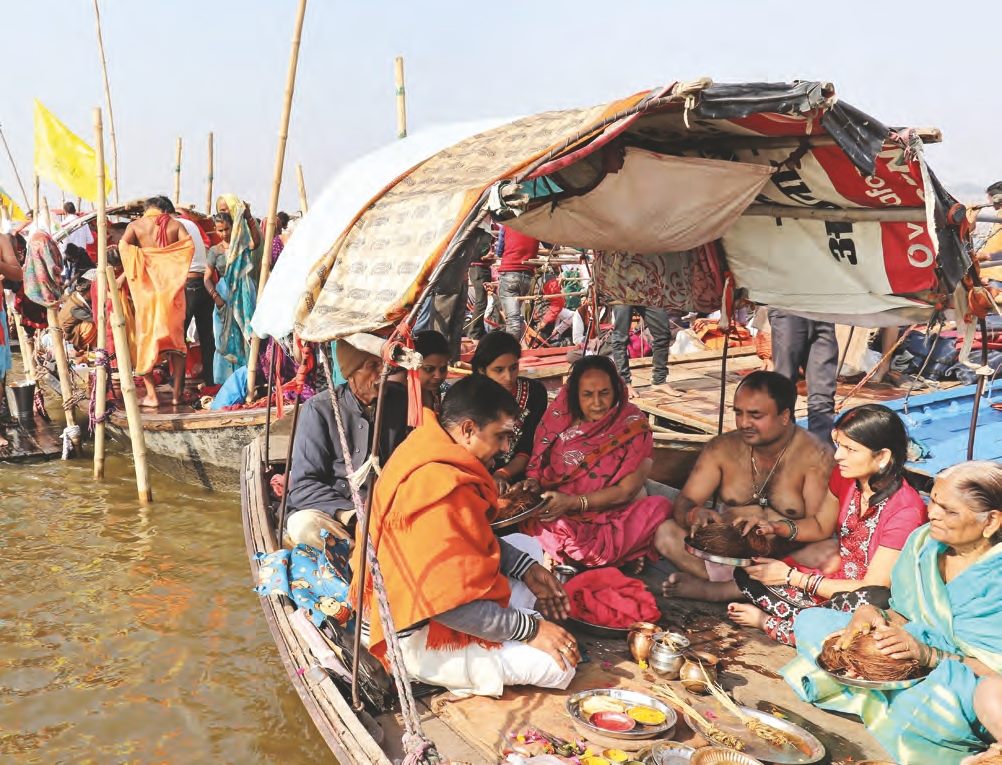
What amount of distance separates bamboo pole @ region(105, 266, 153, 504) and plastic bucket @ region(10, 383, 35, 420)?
7.74 ft

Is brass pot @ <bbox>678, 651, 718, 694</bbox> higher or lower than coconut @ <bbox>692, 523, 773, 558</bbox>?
lower

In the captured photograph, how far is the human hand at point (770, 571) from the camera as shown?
11.9 ft

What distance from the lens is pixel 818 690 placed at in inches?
121

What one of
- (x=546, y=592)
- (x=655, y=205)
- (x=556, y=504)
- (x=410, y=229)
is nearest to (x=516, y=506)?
(x=556, y=504)

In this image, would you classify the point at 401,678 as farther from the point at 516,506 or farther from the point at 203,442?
the point at 203,442

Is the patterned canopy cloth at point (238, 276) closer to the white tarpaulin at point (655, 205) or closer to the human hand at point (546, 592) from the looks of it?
the white tarpaulin at point (655, 205)

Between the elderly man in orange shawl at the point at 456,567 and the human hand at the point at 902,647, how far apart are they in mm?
1063

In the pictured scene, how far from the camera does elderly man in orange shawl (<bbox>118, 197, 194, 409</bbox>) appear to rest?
840 cm

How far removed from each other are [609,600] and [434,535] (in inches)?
46.4

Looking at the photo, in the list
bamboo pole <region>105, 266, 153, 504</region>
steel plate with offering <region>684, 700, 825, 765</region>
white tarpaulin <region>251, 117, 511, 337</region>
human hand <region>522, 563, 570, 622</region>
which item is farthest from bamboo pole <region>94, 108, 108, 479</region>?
steel plate with offering <region>684, 700, 825, 765</region>

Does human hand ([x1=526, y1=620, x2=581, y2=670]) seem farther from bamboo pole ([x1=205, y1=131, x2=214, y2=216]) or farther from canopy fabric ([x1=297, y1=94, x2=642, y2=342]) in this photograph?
bamboo pole ([x1=205, y1=131, x2=214, y2=216])

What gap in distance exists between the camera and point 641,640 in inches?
132

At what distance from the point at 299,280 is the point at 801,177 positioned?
8.01 feet

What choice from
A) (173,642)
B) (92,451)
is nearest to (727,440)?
(173,642)
